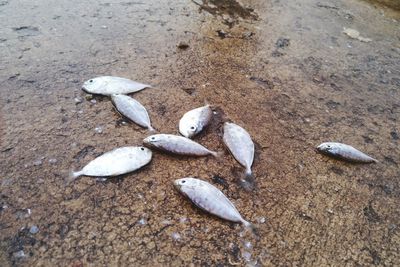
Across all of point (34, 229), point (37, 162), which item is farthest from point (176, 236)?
point (37, 162)

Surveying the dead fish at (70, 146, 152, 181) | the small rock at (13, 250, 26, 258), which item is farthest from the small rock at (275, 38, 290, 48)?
the small rock at (13, 250, 26, 258)

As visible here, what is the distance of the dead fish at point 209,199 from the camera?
187cm

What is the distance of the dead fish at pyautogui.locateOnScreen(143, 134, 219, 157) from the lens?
2.20 m

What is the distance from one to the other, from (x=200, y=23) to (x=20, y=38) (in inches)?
77.1

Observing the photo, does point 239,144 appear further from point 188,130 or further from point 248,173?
point 188,130

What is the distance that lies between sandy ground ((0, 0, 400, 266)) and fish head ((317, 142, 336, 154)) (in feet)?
0.27

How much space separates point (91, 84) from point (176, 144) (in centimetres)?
100

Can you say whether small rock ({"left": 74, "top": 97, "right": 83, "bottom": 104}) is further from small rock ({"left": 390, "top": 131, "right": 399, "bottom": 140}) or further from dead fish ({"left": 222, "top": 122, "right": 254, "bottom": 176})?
small rock ({"left": 390, "top": 131, "right": 399, "bottom": 140})

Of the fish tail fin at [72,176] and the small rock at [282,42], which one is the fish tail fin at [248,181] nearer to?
the fish tail fin at [72,176]

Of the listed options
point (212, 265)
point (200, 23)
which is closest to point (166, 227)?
point (212, 265)

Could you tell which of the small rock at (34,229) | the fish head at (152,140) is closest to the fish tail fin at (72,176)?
the small rock at (34,229)

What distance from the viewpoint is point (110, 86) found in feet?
8.87

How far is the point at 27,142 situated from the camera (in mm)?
2201

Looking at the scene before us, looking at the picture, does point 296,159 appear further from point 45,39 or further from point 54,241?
point 45,39
